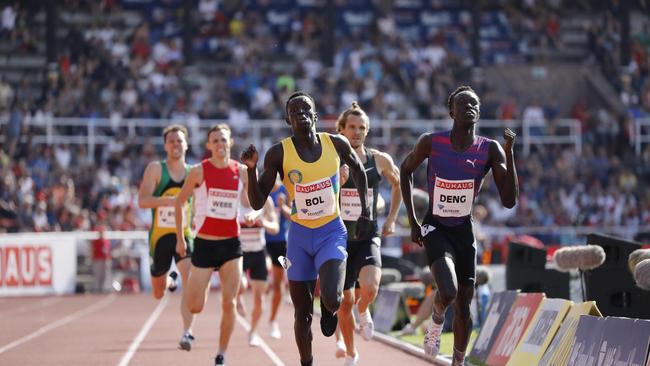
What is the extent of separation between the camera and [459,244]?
10.5 meters

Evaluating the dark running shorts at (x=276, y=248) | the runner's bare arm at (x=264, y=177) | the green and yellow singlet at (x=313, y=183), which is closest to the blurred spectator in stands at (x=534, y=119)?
the dark running shorts at (x=276, y=248)

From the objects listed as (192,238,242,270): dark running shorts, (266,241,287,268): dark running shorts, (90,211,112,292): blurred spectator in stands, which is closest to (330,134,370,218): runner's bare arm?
(192,238,242,270): dark running shorts

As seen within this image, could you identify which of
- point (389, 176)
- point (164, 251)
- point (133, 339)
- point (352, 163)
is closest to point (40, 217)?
point (133, 339)

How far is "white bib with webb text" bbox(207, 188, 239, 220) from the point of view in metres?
12.6

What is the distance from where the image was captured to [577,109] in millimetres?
37750

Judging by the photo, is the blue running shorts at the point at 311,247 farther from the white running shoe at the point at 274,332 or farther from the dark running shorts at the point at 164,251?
the white running shoe at the point at 274,332

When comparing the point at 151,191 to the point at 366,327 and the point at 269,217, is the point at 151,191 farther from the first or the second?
the point at 366,327

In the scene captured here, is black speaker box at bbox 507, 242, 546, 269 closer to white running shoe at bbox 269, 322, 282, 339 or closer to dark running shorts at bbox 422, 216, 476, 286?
white running shoe at bbox 269, 322, 282, 339

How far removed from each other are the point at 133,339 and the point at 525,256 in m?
5.48

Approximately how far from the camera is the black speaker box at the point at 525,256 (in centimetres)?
1411

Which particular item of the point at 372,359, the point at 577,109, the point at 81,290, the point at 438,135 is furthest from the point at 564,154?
the point at 438,135

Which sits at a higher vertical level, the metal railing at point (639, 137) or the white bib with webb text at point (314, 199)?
the metal railing at point (639, 137)

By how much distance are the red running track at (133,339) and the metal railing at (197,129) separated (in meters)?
6.57

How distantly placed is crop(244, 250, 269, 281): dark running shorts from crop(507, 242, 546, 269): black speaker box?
128 inches
